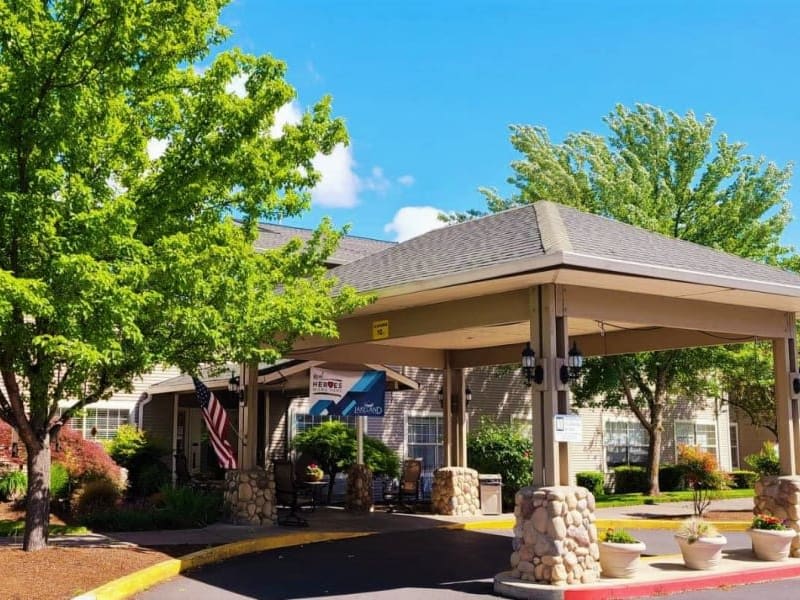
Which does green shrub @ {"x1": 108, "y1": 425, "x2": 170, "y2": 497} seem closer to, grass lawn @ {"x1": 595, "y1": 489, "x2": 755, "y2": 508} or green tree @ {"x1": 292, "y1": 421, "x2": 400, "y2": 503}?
green tree @ {"x1": 292, "y1": 421, "x2": 400, "y2": 503}

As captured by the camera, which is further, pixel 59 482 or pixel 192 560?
pixel 59 482

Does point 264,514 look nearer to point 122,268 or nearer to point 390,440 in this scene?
point 122,268

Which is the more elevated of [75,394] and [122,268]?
[122,268]

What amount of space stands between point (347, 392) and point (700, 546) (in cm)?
864

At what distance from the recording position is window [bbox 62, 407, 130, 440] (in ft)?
73.8

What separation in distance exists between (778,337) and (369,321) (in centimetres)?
693

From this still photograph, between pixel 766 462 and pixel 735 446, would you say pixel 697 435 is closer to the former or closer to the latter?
pixel 766 462

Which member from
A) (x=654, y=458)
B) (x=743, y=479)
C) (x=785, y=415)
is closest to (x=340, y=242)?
(x=654, y=458)

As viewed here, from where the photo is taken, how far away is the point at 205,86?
36.7 ft

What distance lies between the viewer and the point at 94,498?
1678 cm

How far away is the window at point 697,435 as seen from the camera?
31.9 metres

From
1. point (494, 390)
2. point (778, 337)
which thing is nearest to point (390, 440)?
point (494, 390)

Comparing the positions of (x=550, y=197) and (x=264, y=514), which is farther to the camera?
(x=550, y=197)

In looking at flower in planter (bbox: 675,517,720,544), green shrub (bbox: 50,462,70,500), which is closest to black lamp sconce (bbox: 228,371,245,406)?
green shrub (bbox: 50,462,70,500)
